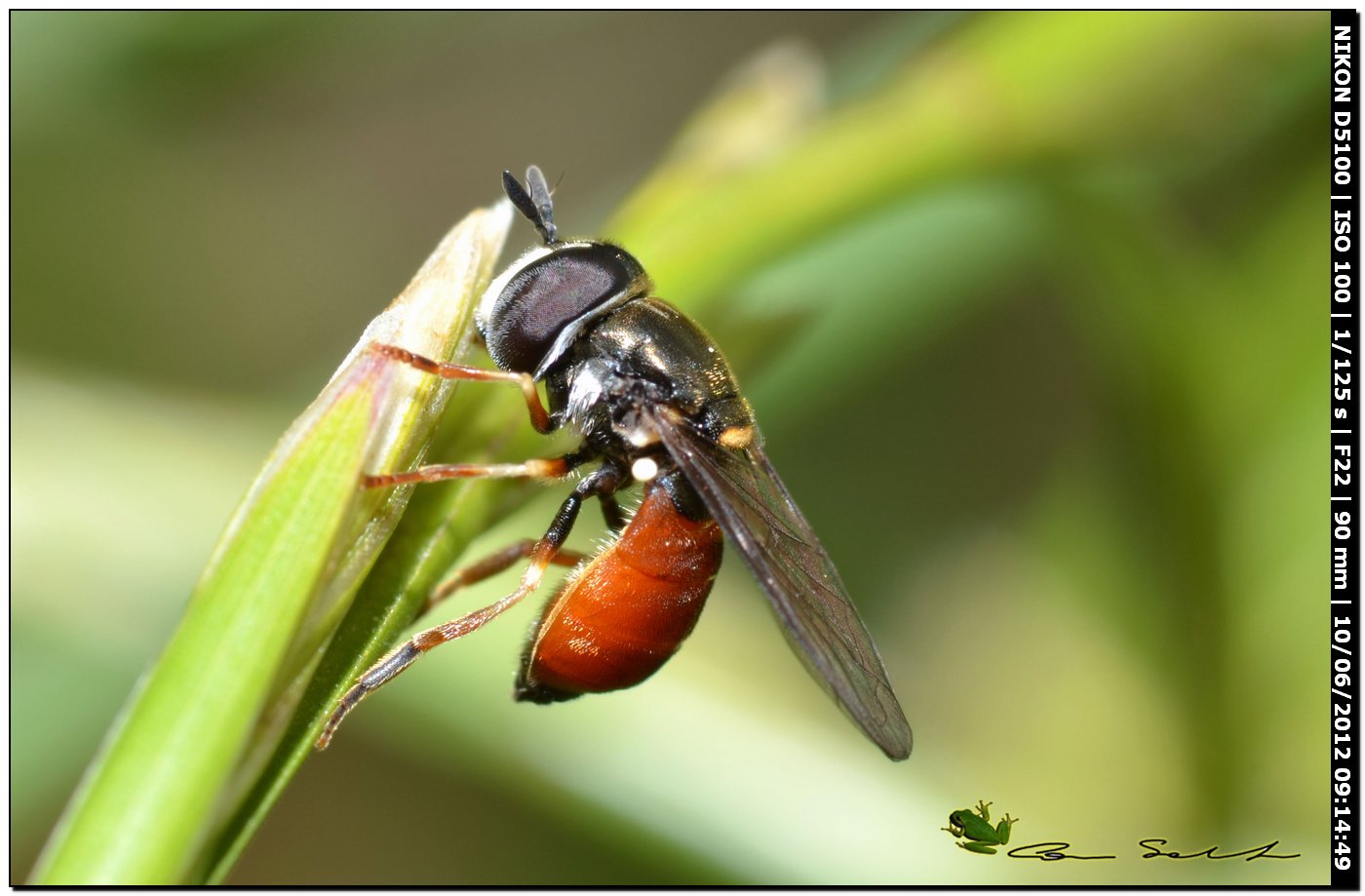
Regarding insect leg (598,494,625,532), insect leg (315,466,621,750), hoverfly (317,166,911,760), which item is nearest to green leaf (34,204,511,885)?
insect leg (315,466,621,750)

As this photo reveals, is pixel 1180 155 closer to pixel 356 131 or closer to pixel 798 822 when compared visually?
pixel 798 822

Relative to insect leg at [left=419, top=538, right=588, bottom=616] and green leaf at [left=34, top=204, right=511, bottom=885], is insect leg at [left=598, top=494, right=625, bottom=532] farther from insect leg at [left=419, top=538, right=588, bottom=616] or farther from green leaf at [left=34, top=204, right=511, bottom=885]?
green leaf at [left=34, top=204, right=511, bottom=885]

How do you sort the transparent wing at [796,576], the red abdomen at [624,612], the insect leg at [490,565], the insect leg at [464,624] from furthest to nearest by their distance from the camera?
the insect leg at [490,565] < the red abdomen at [624,612] < the insect leg at [464,624] < the transparent wing at [796,576]

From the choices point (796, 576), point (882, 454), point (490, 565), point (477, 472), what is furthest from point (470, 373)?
point (882, 454)

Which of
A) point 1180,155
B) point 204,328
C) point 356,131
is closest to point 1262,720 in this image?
point 1180,155

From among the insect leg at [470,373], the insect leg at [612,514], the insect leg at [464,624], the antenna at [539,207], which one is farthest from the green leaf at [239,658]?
the insect leg at [612,514]

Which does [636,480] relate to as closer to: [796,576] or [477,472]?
[796,576]

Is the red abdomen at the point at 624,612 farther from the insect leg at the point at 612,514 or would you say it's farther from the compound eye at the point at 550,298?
the compound eye at the point at 550,298
